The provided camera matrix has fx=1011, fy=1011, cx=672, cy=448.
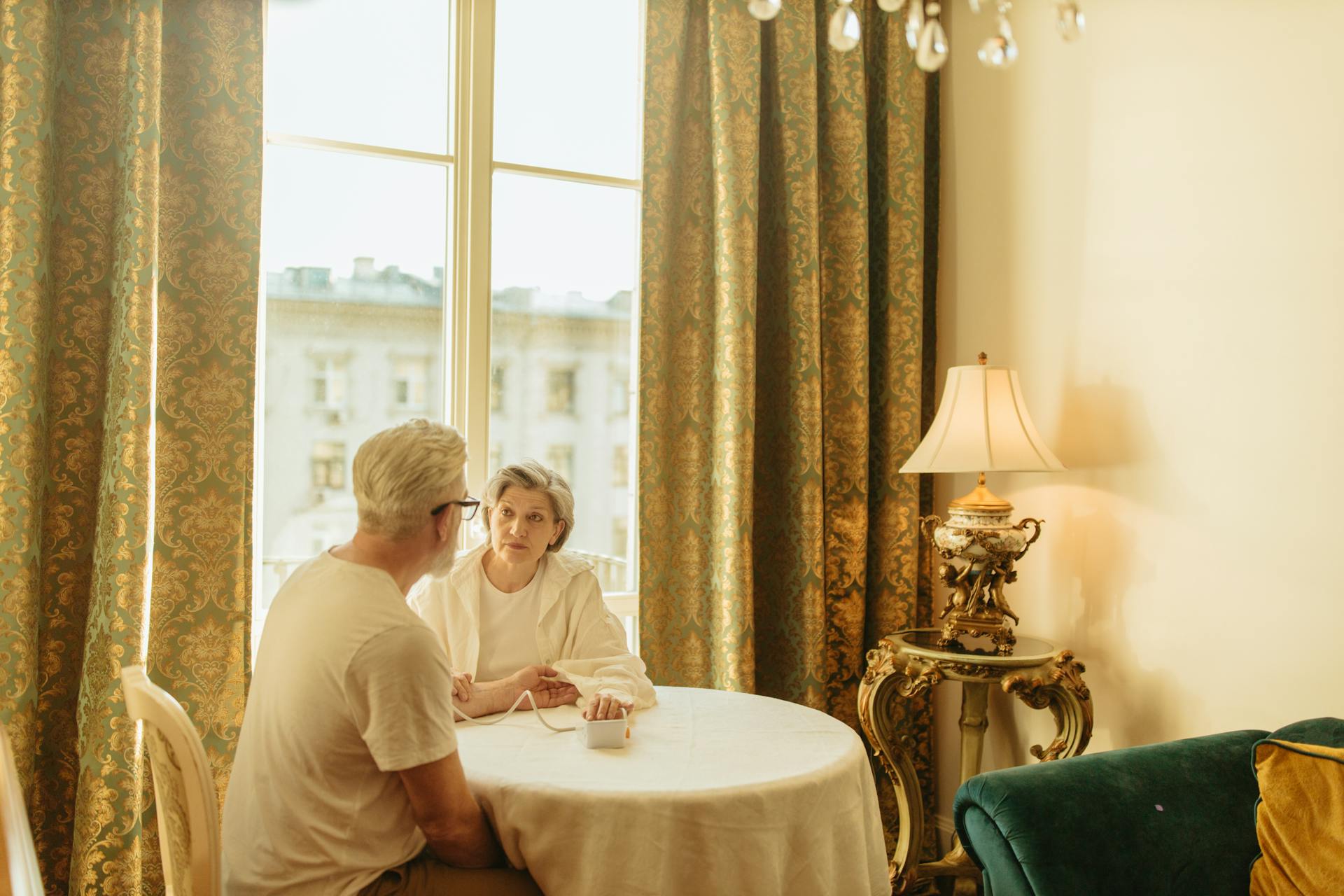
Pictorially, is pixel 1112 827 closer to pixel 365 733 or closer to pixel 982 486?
pixel 982 486

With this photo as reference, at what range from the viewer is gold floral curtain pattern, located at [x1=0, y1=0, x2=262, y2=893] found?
7.79 ft

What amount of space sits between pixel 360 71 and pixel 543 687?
1.91 m

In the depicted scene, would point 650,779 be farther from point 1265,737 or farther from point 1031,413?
point 1031,413

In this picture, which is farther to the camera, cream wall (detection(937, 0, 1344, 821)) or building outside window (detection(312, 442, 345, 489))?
building outside window (detection(312, 442, 345, 489))

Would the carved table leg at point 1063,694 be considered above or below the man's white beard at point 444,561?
below

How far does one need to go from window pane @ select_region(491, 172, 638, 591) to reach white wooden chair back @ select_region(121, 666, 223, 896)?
5.25ft

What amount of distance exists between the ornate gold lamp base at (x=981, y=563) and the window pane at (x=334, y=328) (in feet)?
5.12

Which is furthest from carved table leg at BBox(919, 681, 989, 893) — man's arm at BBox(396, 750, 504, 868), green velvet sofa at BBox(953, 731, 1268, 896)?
man's arm at BBox(396, 750, 504, 868)

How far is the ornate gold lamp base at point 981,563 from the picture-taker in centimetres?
279

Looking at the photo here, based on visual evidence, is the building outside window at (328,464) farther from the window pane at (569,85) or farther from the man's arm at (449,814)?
the man's arm at (449,814)

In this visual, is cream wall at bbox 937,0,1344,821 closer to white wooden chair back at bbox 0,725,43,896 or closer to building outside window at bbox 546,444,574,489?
building outside window at bbox 546,444,574,489

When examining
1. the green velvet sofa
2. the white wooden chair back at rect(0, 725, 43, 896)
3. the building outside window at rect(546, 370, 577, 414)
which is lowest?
the green velvet sofa

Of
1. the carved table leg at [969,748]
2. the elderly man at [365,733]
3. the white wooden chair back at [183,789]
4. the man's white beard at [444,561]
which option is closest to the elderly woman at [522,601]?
Answer: the man's white beard at [444,561]

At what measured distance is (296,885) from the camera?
1523 mm
